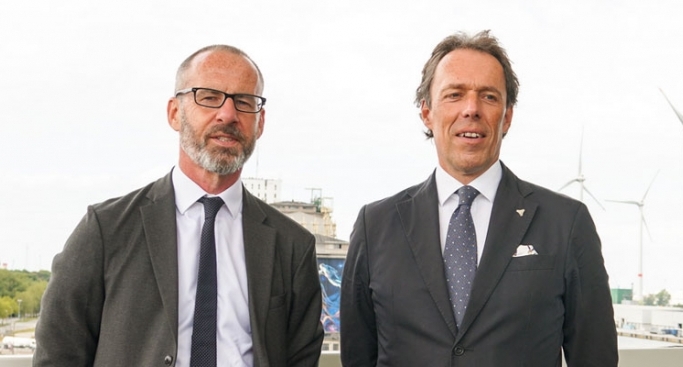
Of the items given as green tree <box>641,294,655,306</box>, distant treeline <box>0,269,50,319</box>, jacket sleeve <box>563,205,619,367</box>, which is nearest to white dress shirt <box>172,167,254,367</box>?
jacket sleeve <box>563,205,619,367</box>

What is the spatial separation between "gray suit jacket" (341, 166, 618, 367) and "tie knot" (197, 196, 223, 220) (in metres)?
0.56

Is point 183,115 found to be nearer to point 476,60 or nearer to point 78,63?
point 476,60

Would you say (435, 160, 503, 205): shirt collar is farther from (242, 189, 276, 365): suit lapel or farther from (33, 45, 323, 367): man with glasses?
(242, 189, 276, 365): suit lapel

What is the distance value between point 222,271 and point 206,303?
15 cm

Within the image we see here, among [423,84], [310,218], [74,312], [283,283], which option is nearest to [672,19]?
[310,218]

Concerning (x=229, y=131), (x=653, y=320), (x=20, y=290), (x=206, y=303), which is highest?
(x=229, y=131)

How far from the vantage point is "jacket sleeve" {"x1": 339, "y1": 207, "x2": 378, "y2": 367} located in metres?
2.66

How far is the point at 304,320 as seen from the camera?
2.61 m

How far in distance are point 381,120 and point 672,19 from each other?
41.2 ft

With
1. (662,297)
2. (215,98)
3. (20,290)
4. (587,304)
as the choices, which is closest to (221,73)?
(215,98)

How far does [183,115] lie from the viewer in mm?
2484

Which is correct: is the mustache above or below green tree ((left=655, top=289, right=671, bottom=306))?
above

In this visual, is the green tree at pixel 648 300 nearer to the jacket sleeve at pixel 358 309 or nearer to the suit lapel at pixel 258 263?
the jacket sleeve at pixel 358 309

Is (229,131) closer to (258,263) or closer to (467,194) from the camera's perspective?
(258,263)
